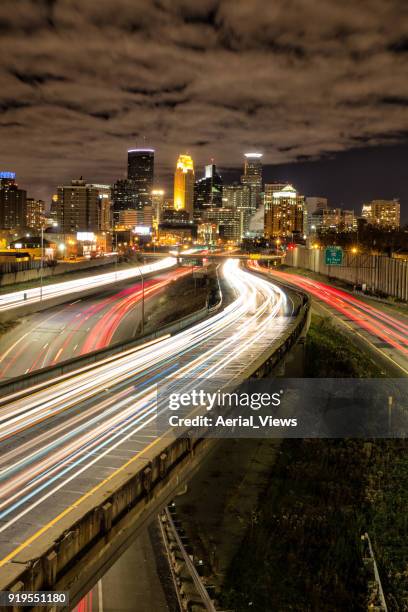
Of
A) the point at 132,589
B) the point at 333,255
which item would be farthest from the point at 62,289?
the point at 132,589

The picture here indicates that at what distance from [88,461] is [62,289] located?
61.6 meters

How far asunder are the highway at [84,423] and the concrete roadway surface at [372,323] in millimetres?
8324

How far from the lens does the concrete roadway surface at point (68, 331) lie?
152 ft

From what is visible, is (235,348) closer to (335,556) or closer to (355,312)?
(335,556)

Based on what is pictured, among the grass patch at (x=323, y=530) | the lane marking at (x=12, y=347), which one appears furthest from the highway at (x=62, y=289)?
the grass patch at (x=323, y=530)

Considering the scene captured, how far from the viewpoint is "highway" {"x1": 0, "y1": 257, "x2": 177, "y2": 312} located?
62875 mm

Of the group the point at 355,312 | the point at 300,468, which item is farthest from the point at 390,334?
the point at 300,468

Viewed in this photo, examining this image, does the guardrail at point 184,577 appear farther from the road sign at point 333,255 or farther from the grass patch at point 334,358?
the road sign at point 333,255

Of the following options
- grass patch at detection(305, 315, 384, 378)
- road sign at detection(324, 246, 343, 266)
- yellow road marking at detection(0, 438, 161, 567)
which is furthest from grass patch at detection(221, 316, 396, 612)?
road sign at detection(324, 246, 343, 266)

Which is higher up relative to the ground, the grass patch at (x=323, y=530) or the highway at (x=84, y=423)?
the highway at (x=84, y=423)

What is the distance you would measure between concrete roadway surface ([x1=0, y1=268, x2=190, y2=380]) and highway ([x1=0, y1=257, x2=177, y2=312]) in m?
2.62

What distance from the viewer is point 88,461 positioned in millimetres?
15945

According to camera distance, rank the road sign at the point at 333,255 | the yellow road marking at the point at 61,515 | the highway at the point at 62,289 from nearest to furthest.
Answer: the yellow road marking at the point at 61,515 < the highway at the point at 62,289 < the road sign at the point at 333,255

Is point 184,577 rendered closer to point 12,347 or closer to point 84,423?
point 84,423
